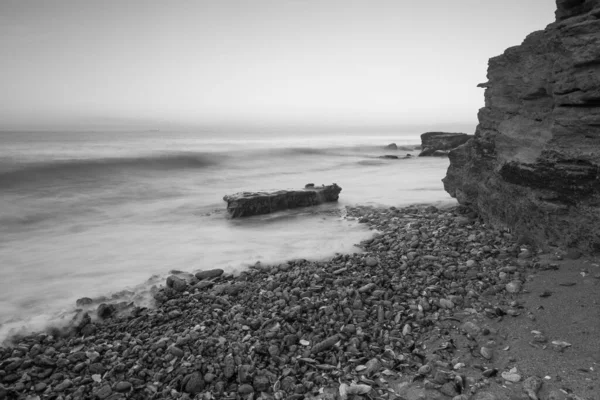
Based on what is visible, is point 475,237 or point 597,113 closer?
point 597,113

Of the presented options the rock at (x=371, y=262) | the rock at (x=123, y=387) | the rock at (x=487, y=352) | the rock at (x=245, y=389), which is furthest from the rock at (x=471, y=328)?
the rock at (x=123, y=387)

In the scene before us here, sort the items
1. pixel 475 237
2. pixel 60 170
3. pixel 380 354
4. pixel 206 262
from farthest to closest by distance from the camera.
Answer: pixel 60 170, pixel 206 262, pixel 475 237, pixel 380 354

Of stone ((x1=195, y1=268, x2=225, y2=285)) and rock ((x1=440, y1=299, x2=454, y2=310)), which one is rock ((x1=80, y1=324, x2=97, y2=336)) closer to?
stone ((x1=195, y1=268, x2=225, y2=285))

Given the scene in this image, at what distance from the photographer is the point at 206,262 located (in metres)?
6.36

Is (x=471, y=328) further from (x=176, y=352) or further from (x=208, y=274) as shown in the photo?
(x=208, y=274)

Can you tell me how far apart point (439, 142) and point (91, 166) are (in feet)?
80.8

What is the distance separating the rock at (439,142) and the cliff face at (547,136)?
22.2m

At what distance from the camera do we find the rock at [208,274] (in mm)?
5430

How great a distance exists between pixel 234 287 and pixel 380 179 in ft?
42.3

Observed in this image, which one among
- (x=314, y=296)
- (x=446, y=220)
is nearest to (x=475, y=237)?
(x=446, y=220)

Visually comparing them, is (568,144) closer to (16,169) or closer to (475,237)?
(475,237)

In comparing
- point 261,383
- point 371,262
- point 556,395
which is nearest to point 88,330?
point 261,383

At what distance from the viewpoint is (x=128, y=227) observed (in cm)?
974

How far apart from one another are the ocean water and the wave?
8 cm
